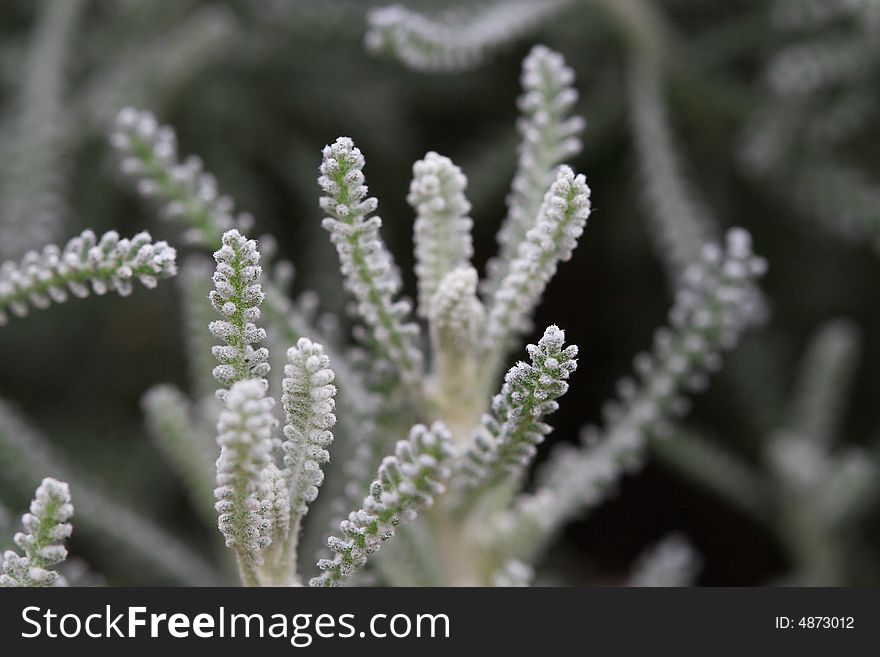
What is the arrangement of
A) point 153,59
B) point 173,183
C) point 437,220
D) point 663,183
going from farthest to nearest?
point 153,59
point 663,183
point 173,183
point 437,220

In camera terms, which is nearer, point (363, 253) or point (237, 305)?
point (237, 305)

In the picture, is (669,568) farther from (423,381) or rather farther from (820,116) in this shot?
(820,116)

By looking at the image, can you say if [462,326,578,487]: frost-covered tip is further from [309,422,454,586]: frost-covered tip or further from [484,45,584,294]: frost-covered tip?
[484,45,584,294]: frost-covered tip

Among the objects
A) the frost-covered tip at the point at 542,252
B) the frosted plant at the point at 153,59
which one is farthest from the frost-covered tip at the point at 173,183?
the frosted plant at the point at 153,59

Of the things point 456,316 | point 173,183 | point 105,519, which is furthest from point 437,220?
point 105,519

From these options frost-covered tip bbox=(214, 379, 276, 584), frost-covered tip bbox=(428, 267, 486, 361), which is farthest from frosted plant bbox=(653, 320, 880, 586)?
frost-covered tip bbox=(214, 379, 276, 584)

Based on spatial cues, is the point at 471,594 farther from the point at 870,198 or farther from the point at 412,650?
the point at 870,198
